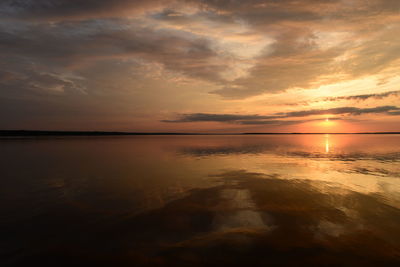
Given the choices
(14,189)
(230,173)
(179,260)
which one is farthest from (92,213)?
(230,173)

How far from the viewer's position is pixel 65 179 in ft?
48.3

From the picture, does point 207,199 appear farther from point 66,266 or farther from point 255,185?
point 66,266

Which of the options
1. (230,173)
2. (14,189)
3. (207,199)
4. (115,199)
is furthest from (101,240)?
(230,173)

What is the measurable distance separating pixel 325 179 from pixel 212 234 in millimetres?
11711

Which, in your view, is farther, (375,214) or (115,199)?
(115,199)

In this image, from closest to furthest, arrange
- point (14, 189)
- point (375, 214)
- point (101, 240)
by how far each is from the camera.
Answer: point (101, 240) → point (375, 214) → point (14, 189)

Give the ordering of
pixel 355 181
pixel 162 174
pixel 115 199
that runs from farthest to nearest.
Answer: pixel 162 174 → pixel 355 181 → pixel 115 199

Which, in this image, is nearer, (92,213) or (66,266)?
(66,266)

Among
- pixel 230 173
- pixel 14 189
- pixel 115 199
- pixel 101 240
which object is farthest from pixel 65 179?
pixel 230 173

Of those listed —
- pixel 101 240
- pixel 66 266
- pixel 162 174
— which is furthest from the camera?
pixel 162 174

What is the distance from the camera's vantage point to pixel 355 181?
14.3 metres

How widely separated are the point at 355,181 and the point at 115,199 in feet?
48.8

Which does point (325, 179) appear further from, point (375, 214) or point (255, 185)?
point (375, 214)

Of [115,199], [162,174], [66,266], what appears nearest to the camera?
[66,266]
